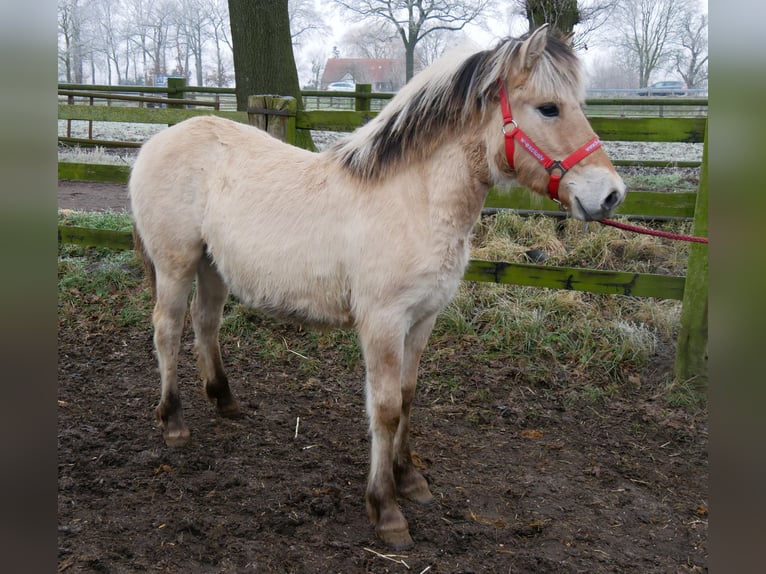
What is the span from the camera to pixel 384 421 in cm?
278

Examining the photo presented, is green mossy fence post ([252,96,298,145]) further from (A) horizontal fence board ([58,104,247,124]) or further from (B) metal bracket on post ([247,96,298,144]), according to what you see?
(A) horizontal fence board ([58,104,247,124])

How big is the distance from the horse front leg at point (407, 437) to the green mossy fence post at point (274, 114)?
2.66 meters

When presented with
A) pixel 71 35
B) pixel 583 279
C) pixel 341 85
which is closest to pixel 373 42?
pixel 341 85

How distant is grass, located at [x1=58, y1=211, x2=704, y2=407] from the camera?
14.5 ft

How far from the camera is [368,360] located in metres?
2.76

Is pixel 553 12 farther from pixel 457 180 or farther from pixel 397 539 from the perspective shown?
pixel 397 539

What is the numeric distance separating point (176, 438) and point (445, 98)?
2448 millimetres

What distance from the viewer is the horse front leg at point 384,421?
106 inches

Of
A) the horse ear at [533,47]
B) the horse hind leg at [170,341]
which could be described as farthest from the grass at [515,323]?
the horse ear at [533,47]

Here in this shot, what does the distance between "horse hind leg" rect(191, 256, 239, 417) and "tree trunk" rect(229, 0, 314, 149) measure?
9.38 ft

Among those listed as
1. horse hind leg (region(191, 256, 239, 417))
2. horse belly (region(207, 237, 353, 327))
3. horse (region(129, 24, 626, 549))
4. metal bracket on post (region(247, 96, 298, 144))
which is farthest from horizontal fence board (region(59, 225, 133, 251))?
horse belly (region(207, 237, 353, 327))
